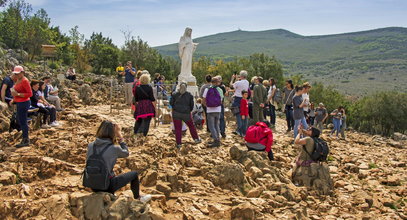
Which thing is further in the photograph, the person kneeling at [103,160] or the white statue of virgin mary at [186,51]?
the white statue of virgin mary at [186,51]

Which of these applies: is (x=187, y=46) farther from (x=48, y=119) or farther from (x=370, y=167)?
(x=370, y=167)

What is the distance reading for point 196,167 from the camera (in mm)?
7363

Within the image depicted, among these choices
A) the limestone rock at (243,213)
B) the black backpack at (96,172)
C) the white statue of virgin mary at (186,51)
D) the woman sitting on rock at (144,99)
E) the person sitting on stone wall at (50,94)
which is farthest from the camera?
the white statue of virgin mary at (186,51)

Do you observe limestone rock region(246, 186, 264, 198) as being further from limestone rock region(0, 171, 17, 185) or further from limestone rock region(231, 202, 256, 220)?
limestone rock region(0, 171, 17, 185)

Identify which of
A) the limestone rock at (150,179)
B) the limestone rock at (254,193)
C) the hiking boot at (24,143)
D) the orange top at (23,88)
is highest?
the orange top at (23,88)

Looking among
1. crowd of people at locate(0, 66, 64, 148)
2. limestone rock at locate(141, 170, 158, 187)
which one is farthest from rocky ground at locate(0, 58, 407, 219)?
crowd of people at locate(0, 66, 64, 148)

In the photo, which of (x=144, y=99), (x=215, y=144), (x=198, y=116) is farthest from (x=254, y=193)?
(x=198, y=116)

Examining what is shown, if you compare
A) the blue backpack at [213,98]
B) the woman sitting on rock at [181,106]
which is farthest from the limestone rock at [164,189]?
the blue backpack at [213,98]

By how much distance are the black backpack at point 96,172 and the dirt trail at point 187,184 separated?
24 centimetres

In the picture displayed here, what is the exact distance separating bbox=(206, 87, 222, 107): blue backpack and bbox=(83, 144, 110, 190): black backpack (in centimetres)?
439

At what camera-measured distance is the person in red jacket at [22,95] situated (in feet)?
24.3

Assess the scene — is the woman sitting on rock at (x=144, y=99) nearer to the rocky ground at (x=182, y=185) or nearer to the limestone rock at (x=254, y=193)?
the rocky ground at (x=182, y=185)

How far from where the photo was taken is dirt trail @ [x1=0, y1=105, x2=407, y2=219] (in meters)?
5.11

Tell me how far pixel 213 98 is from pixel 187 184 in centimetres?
301
